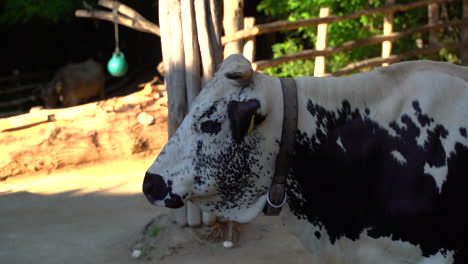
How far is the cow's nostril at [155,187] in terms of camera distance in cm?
212

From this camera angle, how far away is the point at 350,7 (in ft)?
30.7

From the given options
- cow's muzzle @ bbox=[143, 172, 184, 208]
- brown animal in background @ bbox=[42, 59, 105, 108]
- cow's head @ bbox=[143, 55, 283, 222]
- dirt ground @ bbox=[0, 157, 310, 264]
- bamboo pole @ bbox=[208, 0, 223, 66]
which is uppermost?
bamboo pole @ bbox=[208, 0, 223, 66]

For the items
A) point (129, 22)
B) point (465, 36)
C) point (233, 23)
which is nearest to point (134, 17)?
point (129, 22)

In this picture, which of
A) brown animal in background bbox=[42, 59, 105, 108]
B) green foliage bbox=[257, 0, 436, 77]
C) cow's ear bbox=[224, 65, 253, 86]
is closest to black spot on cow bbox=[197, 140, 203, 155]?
cow's ear bbox=[224, 65, 253, 86]

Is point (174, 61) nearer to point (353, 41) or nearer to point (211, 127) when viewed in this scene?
point (211, 127)

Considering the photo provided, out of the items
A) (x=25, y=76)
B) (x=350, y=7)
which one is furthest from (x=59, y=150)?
(x=25, y=76)

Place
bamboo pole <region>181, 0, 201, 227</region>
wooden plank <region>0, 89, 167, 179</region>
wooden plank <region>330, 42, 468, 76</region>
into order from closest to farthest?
bamboo pole <region>181, 0, 201, 227</region>, wooden plank <region>0, 89, 167, 179</region>, wooden plank <region>330, 42, 468, 76</region>

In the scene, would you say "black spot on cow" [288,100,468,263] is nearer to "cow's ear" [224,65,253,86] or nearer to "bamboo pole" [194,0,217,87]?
"cow's ear" [224,65,253,86]

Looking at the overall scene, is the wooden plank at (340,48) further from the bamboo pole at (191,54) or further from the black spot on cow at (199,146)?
the black spot on cow at (199,146)

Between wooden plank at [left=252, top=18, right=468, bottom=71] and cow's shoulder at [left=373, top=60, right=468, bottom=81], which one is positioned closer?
cow's shoulder at [left=373, top=60, right=468, bottom=81]

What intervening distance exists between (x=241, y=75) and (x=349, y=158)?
1.66 feet

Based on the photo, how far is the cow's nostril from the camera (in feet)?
6.97

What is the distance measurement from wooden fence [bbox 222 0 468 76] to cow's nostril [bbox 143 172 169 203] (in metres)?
3.57

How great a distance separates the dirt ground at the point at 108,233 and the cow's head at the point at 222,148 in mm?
2059
